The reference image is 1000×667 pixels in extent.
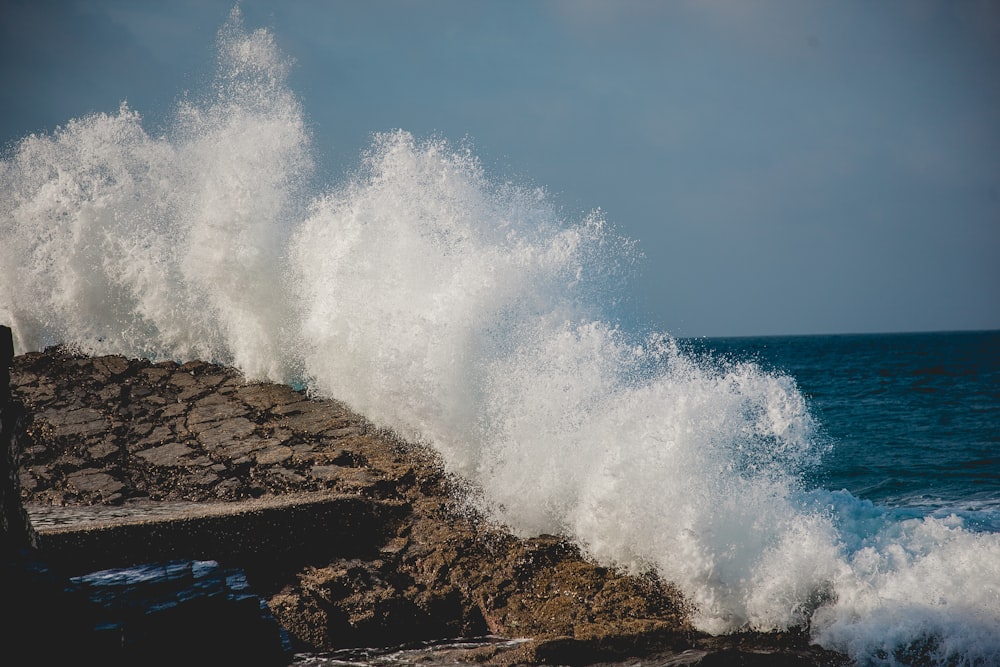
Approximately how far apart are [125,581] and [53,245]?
27.6ft

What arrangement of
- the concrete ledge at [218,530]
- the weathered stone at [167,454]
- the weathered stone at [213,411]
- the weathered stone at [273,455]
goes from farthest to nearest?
1. the weathered stone at [213,411]
2. the weathered stone at [167,454]
3. the weathered stone at [273,455]
4. the concrete ledge at [218,530]

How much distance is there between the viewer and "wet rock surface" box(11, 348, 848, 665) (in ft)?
13.6

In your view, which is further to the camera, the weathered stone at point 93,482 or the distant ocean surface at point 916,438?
the distant ocean surface at point 916,438

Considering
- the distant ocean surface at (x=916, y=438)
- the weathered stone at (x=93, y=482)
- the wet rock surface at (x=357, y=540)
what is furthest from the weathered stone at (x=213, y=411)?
the distant ocean surface at (x=916, y=438)

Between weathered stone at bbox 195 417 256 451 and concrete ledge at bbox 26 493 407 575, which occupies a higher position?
weathered stone at bbox 195 417 256 451

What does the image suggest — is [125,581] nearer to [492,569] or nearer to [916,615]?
[492,569]

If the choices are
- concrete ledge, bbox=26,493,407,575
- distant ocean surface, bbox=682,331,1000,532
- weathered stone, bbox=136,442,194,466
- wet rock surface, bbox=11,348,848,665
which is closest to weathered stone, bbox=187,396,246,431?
wet rock surface, bbox=11,348,848,665

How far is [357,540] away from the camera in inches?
200

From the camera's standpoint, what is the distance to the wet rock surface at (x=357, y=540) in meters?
4.14

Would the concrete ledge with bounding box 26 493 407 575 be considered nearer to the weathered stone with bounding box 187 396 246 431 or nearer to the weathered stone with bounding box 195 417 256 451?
the weathered stone with bounding box 195 417 256 451

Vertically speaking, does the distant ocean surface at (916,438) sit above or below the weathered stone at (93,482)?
below

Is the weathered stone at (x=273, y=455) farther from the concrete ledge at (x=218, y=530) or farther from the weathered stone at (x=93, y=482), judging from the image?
the weathered stone at (x=93, y=482)

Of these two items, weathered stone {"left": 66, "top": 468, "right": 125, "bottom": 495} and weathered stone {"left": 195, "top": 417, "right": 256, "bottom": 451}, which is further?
weathered stone {"left": 195, "top": 417, "right": 256, "bottom": 451}

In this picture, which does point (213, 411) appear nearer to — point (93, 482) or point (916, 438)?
point (93, 482)
